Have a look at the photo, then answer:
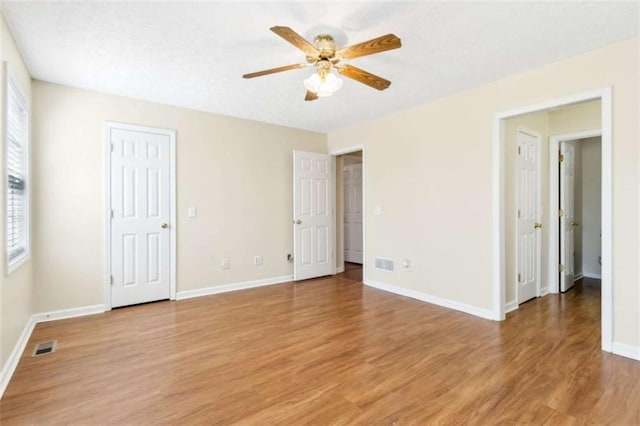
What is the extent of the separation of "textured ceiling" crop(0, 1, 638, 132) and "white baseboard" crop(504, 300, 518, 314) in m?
2.44

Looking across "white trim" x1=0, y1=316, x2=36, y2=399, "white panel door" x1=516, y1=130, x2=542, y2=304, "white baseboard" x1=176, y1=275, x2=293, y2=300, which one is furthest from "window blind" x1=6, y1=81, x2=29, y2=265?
"white panel door" x1=516, y1=130, x2=542, y2=304

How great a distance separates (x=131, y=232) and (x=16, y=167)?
124 cm

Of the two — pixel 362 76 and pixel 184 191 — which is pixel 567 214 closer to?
pixel 362 76

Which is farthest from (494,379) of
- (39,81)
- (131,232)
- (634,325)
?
(39,81)

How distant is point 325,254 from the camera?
5332 mm

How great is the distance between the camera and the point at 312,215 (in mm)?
5184

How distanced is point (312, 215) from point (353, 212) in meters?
2.03

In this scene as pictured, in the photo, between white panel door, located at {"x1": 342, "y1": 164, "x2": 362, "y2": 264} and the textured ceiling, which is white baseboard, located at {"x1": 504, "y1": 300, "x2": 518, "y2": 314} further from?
white panel door, located at {"x1": 342, "y1": 164, "x2": 362, "y2": 264}

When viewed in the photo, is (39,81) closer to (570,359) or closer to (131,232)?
(131,232)

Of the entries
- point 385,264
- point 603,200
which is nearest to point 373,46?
point 603,200

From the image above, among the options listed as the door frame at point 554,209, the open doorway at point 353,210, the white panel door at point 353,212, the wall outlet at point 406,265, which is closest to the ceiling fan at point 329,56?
the wall outlet at point 406,265

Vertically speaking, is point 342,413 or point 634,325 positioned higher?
point 634,325

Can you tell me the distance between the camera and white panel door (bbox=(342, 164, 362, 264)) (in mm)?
6852

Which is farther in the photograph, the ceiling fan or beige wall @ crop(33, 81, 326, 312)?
beige wall @ crop(33, 81, 326, 312)
